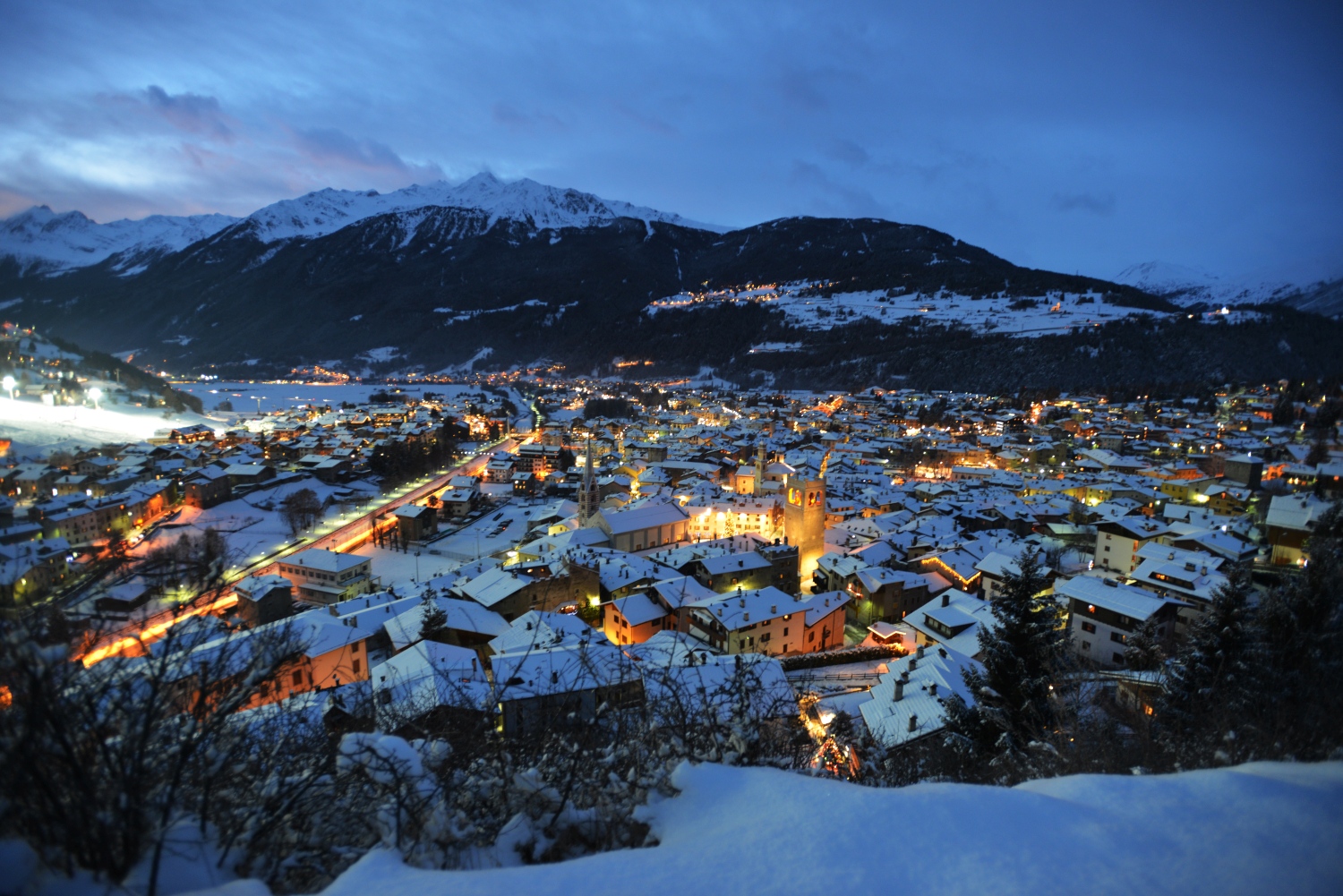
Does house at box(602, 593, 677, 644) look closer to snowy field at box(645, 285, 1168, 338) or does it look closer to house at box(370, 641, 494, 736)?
house at box(370, 641, 494, 736)

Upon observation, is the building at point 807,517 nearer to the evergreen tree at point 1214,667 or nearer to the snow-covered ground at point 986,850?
the evergreen tree at point 1214,667

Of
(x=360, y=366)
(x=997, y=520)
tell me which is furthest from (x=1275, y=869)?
(x=360, y=366)

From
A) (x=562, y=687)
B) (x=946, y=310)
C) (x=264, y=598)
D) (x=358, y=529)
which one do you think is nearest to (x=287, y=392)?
(x=358, y=529)

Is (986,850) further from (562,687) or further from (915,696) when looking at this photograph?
(915,696)

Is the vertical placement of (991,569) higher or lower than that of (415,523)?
higher

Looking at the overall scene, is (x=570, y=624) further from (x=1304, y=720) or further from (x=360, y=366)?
(x=360, y=366)

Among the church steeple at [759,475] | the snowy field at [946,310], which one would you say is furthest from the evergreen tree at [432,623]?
the snowy field at [946,310]
